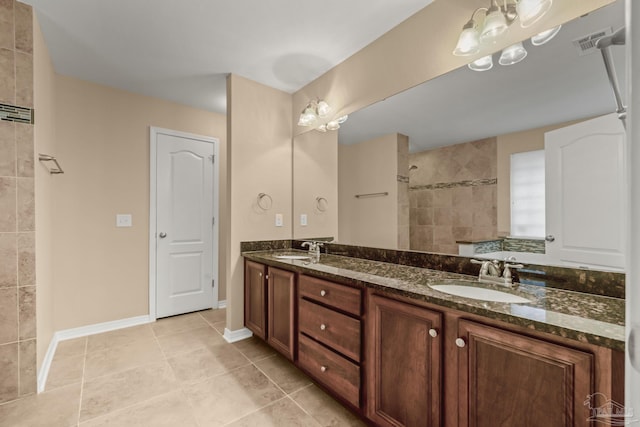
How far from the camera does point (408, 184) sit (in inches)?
75.2

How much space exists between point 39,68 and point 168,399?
2.37 m

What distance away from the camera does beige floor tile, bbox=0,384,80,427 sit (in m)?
1.56

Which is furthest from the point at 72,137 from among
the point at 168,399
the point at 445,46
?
the point at 445,46

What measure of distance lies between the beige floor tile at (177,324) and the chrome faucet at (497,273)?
2656 millimetres

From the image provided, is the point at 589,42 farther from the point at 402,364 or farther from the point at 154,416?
the point at 154,416

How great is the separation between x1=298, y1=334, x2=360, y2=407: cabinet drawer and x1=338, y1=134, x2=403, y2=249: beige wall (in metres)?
0.83

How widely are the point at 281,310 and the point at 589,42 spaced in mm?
2181

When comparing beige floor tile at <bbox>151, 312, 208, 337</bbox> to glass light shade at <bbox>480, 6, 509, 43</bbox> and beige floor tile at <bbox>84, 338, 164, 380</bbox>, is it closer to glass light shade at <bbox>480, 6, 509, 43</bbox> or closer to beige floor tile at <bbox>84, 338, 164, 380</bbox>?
beige floor tile at <bbox>84, 338, 164, 380</bbox>

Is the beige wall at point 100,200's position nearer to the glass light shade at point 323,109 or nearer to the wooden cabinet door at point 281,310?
the wooden cabinet door at point 281,310

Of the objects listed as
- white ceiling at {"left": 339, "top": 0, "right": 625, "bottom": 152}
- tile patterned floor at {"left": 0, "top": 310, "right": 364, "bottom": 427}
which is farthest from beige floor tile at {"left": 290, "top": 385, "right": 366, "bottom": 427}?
white ceiling at {"left": 339, "top": 0, "right": 625, "bottom": 152}

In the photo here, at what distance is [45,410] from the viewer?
1.65 meters

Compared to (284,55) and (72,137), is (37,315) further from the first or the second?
(284,55)

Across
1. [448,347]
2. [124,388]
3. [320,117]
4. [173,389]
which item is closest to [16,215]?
[124,388]

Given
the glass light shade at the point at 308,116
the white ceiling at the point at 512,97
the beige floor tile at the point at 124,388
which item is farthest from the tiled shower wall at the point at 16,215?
the white ceiling at the point at 512,97
